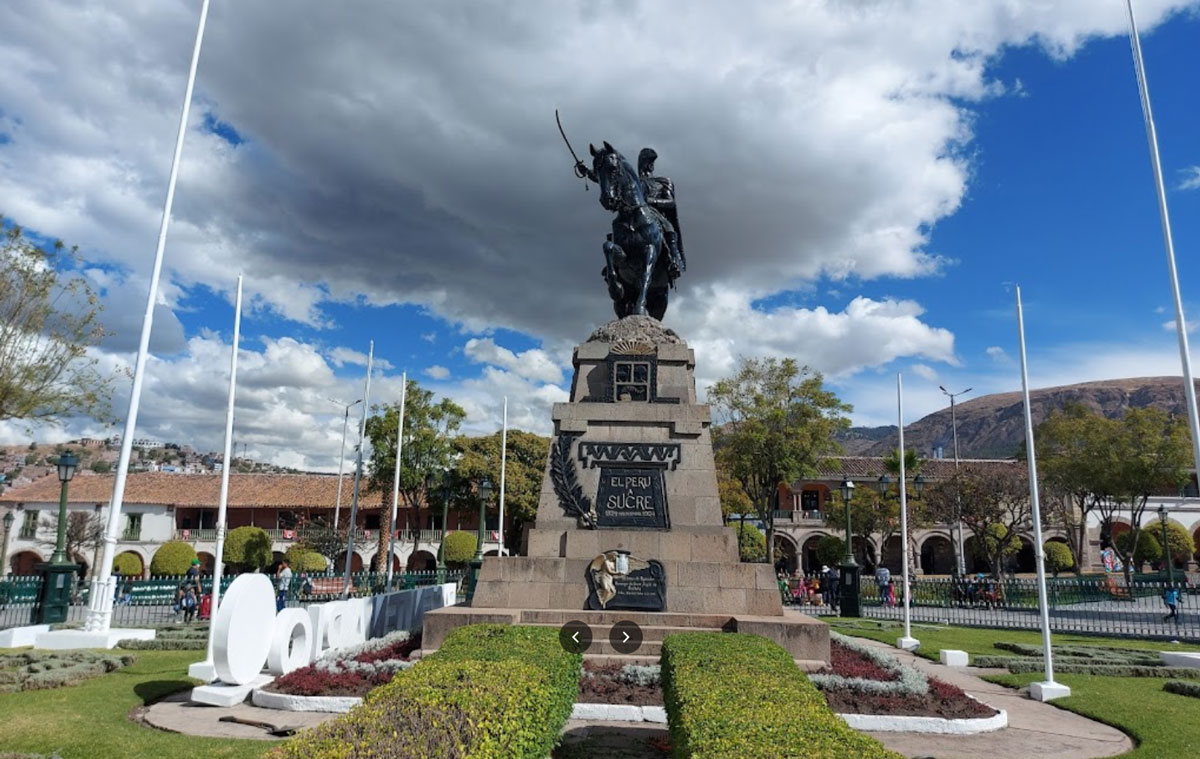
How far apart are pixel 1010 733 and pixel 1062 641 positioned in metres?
11.0

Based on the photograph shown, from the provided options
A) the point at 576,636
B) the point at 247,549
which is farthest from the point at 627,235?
the point at 247,549

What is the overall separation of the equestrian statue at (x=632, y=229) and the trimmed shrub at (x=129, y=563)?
134 feet

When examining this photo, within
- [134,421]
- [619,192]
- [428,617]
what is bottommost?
[428,617]

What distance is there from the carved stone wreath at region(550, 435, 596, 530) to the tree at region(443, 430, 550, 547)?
29.5 metres

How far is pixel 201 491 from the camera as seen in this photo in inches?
1929

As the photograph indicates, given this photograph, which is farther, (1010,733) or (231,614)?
(231,614)

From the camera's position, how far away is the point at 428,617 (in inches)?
370

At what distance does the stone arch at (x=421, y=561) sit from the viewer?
157 feet

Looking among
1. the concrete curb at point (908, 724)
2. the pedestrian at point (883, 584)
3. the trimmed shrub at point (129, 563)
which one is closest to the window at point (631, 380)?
the concrete curb at point (908, 724)

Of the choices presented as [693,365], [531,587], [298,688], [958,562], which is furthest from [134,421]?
[958,562]

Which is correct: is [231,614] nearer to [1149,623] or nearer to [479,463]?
[1149,623]

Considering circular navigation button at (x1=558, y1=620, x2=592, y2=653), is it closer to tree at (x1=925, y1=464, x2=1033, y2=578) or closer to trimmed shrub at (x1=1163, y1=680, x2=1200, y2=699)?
trimmed shrub at (x1=1163, y1=680, x2=1200, y2=699)

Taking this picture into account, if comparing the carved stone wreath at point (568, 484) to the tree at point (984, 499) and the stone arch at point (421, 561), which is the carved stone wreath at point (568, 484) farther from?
the stone arch at point (421, 561)

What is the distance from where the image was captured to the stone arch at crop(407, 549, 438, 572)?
4775cm
